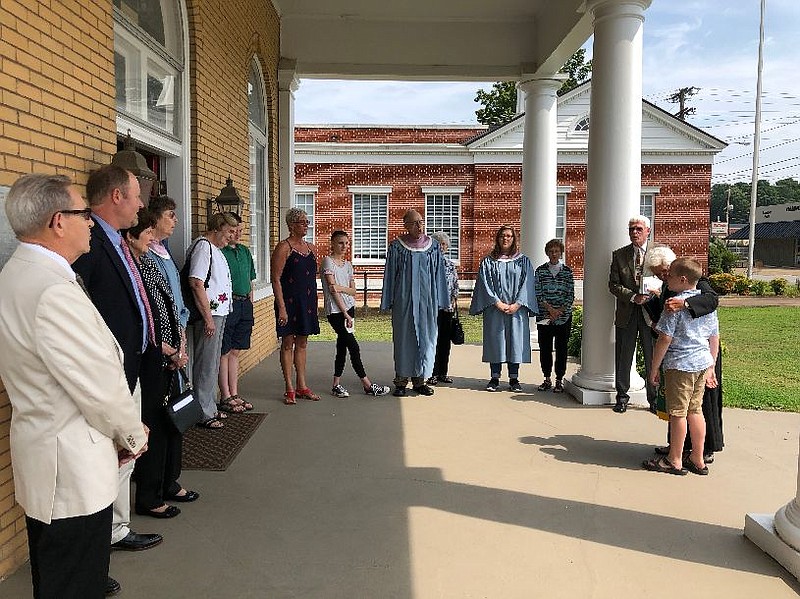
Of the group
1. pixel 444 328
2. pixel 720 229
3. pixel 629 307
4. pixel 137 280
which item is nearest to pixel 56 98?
pixel 137 280

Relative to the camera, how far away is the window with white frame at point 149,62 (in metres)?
4.89

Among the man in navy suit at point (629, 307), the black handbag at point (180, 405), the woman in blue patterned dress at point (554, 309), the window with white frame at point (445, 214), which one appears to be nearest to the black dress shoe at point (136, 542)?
the black handbag at point (180, 405)

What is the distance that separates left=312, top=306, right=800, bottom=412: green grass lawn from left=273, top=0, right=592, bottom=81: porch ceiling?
4.71 meters

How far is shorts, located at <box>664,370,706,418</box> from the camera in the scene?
14.8ft

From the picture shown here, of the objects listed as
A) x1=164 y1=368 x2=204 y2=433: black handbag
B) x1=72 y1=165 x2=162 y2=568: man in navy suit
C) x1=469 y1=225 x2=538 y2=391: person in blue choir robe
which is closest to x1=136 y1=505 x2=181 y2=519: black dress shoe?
x1=164 y1=368 x2=204 y2=433: black handbag

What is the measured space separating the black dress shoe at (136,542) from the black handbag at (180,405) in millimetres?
578

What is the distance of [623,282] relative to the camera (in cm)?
638

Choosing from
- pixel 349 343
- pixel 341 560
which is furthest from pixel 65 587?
pixel 349 343

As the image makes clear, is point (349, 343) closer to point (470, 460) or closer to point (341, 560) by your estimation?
point (470, 460)

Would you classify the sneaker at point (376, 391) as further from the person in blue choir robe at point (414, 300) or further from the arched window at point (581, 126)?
the arched window at point (581, 126)

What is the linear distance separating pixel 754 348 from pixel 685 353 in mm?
8617

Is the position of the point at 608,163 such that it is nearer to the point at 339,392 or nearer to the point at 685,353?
the point at 685,353

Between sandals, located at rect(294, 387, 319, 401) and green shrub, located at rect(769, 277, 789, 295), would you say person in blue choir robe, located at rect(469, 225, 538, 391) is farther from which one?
green shrub, located at rect(769, 277, 789, 295)

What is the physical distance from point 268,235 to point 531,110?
441 centimetres
